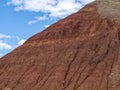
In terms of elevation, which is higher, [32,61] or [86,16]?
[86,16]

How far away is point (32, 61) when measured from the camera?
120438mm

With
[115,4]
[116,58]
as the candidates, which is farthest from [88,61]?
[115,4]

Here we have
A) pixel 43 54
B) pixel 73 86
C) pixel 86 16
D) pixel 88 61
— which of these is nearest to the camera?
pixel 73 86

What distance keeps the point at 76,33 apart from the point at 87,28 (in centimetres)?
324

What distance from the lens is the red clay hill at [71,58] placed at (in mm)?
106125

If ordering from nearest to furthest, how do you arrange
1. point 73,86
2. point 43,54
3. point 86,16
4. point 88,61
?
point 73,86
point 88,61
point 43,54
point 86,16

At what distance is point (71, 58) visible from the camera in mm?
114750

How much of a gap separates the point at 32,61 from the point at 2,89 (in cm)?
1135

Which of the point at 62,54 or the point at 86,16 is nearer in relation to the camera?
the point at 62,54

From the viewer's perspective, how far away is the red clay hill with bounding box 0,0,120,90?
106 m

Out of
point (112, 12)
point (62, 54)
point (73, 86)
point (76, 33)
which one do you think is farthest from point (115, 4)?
point (73, 86)

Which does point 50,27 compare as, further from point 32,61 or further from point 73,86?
point 73,86

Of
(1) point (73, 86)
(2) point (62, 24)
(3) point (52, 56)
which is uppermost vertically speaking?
(2) point (62, 24)

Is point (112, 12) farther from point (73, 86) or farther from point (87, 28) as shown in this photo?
point (73, 86)
